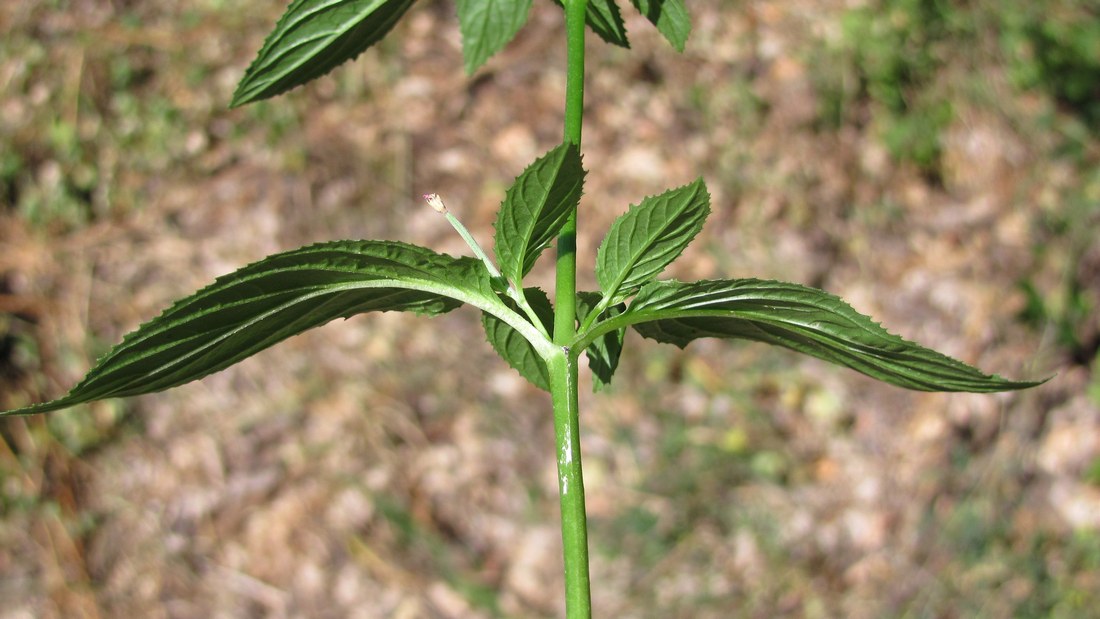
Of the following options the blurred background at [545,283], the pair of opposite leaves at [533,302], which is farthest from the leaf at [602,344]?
the blurred background at [545,283]

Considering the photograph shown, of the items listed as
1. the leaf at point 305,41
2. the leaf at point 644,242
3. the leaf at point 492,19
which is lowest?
the leaf at point 644,242

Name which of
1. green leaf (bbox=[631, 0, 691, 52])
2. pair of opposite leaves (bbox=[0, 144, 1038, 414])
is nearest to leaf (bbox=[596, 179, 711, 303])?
pair of opposite leaves (bbox=[0, 144, 1038, 414])

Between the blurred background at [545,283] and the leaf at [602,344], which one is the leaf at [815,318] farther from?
the blurred background at [545,283]

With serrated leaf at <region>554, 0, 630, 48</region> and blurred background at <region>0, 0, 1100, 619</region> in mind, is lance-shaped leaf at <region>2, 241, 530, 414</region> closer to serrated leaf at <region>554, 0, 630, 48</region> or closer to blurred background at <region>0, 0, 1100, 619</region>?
serrated leaf at <region>554, 0, 630, 48</region>

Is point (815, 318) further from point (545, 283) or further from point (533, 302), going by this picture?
point (545, 283)

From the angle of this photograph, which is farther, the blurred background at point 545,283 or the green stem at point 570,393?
the blurred background at point 545,283

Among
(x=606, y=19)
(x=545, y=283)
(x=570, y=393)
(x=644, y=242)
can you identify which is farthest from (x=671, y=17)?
(x=545, y=283)
